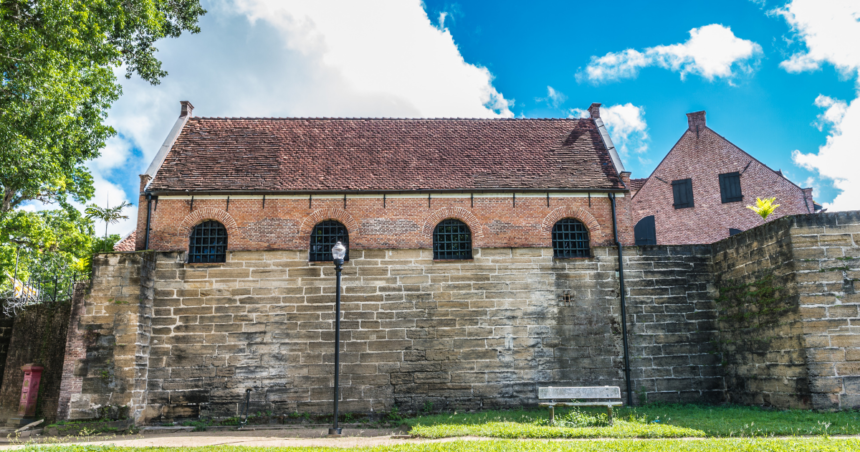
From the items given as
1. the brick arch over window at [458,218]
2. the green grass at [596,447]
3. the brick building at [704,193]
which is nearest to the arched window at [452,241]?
the brick arch over window at [458,218]

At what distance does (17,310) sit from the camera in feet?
50.5

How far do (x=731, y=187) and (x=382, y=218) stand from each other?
56.3 ft

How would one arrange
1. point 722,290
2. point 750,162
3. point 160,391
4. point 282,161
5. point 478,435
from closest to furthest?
1. point 478,435
2. point 160,391
3. point 722,290
4. point 282,161
5. point 750,162

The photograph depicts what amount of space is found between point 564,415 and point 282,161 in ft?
33.3

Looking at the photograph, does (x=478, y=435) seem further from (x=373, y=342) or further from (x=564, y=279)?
(x=564, y=279)

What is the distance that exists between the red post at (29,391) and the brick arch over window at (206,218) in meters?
5.44

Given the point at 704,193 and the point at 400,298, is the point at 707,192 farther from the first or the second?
the point at 400,298

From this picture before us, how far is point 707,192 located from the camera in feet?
77.6

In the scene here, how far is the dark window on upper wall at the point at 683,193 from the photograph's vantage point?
78.9ft

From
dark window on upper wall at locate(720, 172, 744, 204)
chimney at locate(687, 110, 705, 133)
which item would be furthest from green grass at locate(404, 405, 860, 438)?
chimney at locate(687, 110, 705, 133)

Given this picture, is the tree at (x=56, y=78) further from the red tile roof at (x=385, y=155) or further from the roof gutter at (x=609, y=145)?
the roof gutter at (x=609, y=145)

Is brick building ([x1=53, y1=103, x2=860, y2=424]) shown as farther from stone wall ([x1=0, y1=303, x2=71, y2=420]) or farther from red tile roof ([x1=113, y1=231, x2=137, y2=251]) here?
stone wall ([x1=0, y1=303, x2=71, y2=420])

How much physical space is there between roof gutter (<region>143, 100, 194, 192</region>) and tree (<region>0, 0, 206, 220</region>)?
212 centimetres

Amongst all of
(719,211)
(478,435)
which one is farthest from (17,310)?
(719,211)
